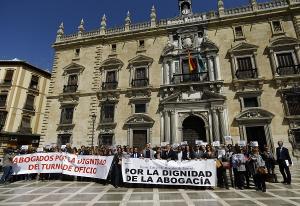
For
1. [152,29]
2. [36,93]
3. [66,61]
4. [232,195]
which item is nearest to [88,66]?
[66,61]

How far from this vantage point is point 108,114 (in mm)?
19969

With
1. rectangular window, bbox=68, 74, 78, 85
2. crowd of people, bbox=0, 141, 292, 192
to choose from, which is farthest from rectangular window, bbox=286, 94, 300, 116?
rectangular window, bbox=68, 74, 78, 85

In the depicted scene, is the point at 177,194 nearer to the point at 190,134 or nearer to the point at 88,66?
the point at 190,134

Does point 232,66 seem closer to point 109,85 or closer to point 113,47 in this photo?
point 109,85

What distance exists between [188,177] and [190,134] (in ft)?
31.2

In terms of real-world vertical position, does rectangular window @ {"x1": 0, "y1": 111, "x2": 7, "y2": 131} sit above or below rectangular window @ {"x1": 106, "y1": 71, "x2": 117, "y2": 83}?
below

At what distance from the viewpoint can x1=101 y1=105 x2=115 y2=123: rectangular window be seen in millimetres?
19666

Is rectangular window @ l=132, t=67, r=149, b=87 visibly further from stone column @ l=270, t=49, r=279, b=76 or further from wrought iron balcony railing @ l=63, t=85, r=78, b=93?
stone column @ l=270, t=49, r=279, b=76

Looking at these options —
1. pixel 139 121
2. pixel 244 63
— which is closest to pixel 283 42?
pixel 244 63

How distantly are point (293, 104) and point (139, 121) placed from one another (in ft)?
38.9

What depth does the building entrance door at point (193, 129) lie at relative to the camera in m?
17.8

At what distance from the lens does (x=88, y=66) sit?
22234mm

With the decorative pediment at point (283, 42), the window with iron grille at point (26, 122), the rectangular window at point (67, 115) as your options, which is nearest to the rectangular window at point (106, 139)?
the rectangular window at point (67, 115)

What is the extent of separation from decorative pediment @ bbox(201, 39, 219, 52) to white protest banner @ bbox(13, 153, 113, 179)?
13.6 meters
